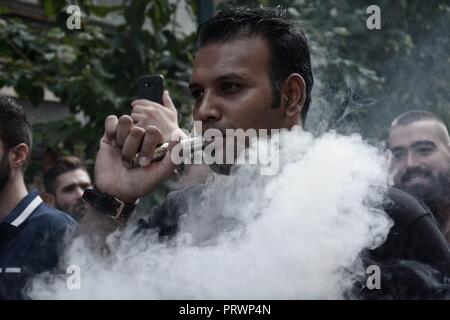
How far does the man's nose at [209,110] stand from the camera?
2258 millimetres

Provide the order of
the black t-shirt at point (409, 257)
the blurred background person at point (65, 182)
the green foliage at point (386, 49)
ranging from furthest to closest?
the blurred background person at point (65, 182), the green foliage at point (386, 49), the black t-shirt at point (409, 257)

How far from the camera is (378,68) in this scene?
577cm

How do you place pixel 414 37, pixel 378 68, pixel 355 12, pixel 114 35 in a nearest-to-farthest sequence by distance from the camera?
pixel 114 35 → pixel 355 12 → pixel 378 68 → pixel 414 37

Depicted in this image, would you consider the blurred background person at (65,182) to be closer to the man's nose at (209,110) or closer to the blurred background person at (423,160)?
the blurred background person at (423,160)

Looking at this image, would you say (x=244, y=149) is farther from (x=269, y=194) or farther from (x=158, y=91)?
(x=158, y=91)

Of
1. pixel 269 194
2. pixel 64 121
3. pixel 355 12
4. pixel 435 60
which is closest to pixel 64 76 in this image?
pixel 64 121

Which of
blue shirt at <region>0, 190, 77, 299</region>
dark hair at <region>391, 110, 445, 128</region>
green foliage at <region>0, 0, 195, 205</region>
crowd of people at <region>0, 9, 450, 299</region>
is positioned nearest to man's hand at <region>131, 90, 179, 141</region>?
crowd of people at <region>0, 9, 450, 299</region>

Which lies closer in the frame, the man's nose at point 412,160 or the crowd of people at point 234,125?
the crowd of people at point 234,125

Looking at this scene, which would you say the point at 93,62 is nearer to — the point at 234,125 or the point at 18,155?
the point at 18,155

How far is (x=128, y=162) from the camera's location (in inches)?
90.1

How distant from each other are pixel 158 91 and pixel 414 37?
4076 mm

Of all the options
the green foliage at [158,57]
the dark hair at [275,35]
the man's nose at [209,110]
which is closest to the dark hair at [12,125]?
the green foliage at [158,57]

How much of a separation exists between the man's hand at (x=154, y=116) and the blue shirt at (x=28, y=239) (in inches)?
31.5

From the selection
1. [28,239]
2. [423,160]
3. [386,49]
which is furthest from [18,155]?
[386,49]
